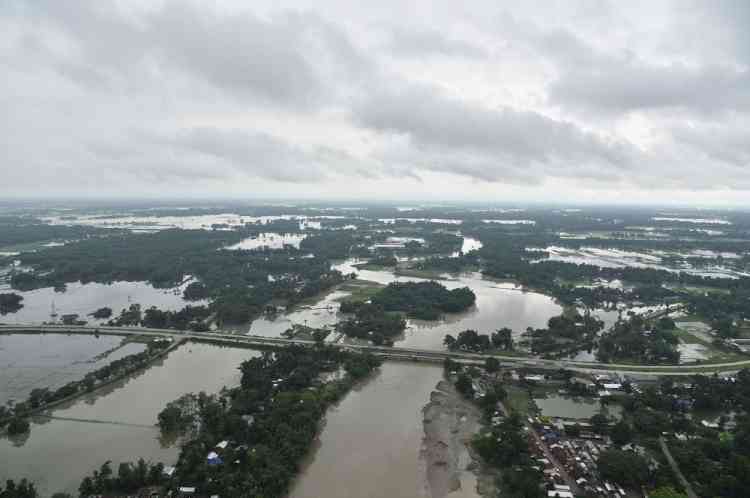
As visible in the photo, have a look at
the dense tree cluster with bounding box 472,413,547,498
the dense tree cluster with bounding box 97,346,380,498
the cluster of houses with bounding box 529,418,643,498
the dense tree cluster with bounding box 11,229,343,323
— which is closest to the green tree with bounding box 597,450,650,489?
the cluster of houses with bounding box 529,418,643,498

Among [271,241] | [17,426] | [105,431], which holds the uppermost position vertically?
[271,241]

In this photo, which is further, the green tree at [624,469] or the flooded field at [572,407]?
the flooded field at [572,407]

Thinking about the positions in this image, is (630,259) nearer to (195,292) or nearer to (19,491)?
(195,292)

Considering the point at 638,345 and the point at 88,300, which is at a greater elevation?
the point at 638,345

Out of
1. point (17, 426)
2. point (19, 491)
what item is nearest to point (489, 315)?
point (17, 426)

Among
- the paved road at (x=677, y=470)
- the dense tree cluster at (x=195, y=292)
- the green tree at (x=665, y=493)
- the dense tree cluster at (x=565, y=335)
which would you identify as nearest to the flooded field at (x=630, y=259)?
the dense tree cluster at (x=565, y=335)

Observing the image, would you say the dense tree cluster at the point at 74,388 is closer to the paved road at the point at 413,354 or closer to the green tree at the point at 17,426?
the green tree at the point at 17,426

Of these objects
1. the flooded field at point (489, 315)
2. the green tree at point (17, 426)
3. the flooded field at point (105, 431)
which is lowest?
the flooded field at point (105, 431)
